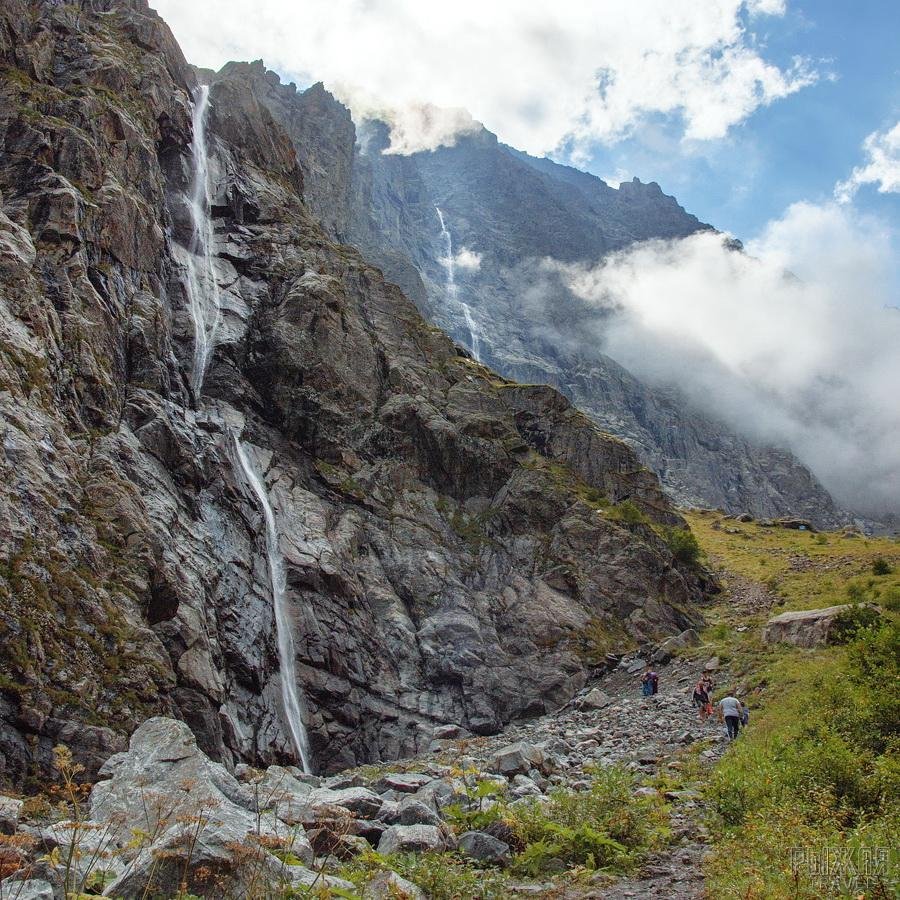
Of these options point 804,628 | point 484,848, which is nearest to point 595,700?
point 804,628

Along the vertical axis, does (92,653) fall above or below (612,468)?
below

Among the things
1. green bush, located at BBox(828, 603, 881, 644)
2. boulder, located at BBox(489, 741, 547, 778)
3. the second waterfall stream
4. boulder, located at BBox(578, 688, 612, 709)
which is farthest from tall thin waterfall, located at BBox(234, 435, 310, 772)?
green bush, located at BBox(828, 603, 881, 644)

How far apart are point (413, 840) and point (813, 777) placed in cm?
716

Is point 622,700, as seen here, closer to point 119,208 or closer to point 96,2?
point 119,208

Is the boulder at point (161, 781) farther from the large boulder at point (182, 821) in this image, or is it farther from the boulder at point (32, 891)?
the boulder at point (32, 891)

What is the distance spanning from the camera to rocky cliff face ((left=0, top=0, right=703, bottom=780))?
23.9 m

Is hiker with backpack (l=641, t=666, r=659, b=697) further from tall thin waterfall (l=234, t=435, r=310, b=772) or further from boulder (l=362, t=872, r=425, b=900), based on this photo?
boulder (l=362, t=872, r=425, b=900)

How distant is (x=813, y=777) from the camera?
40.9ft

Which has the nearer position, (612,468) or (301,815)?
(301,815)

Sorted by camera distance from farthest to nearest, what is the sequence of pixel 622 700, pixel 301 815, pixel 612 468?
pixel 612 468 → pixel 622 700 → pixel 301 815

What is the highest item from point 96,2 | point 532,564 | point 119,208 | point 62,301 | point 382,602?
point 96,2

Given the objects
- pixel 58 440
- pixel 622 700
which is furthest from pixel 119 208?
pixel 622 700

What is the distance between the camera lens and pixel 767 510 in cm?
18150

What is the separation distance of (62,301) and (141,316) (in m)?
7.30
